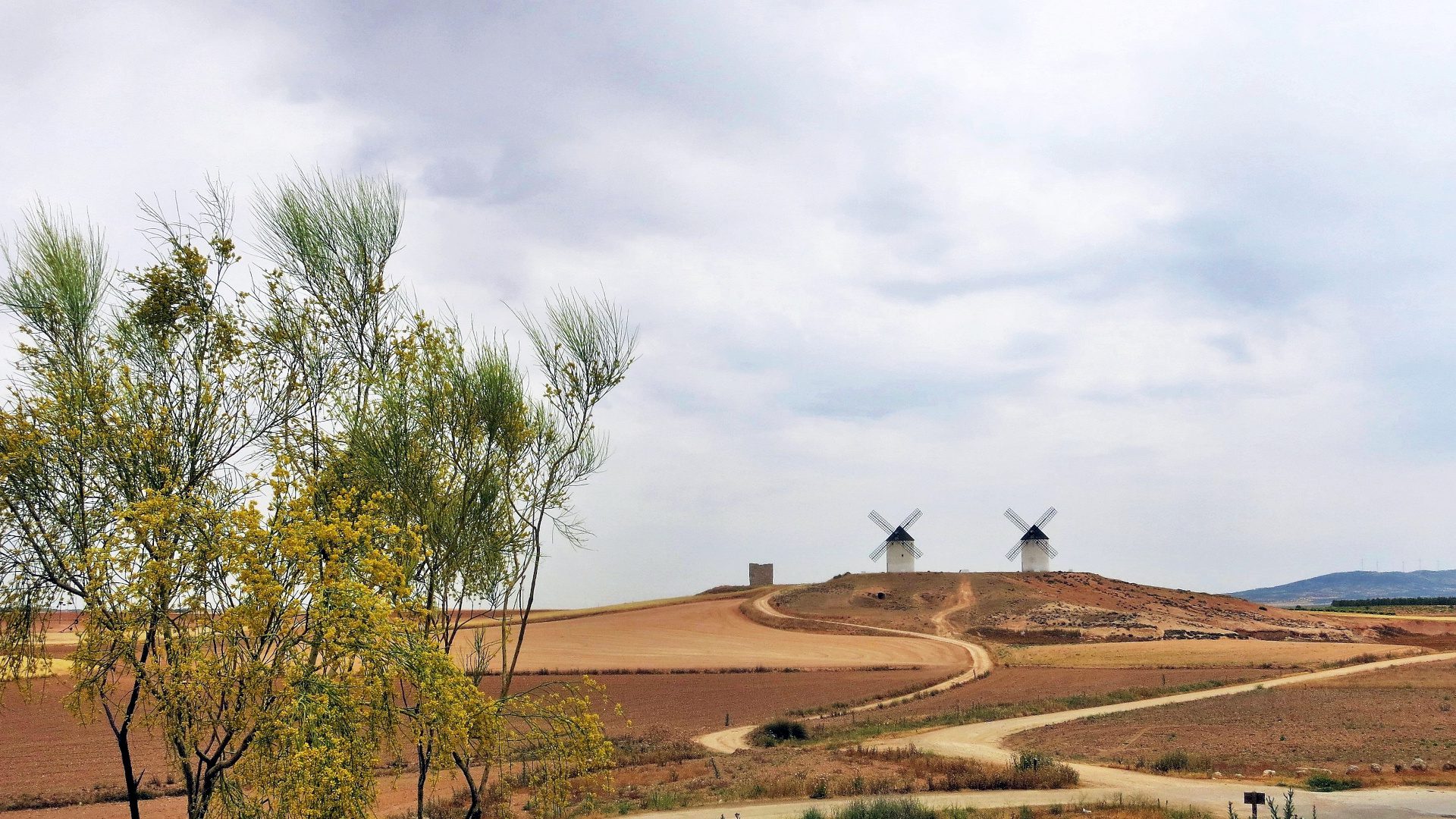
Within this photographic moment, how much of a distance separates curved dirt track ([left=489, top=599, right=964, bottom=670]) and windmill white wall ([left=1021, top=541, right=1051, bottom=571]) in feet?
155

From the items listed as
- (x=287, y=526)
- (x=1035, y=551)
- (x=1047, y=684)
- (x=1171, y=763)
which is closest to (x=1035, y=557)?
(x=1035, y=551)

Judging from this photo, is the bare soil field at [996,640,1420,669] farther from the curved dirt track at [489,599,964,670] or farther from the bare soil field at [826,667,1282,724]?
the curved dirt track at [489,599,964,670]

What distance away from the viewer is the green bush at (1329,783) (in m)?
22.9

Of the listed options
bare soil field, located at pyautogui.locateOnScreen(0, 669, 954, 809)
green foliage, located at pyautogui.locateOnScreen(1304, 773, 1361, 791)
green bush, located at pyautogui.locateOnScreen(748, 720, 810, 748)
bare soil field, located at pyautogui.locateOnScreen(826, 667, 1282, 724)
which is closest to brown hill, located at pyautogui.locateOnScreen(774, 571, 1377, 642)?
bare soil field, located at pyautogui.locateOnScreen(826, 667, 1282, 724)

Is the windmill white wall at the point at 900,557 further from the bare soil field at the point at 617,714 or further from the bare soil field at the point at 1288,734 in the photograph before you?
the bare soil field at the point at 1288,734

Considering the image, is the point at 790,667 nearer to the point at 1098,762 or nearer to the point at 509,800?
the point at 1098,762

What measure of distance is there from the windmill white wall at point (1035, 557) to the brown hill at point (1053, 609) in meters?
4.63

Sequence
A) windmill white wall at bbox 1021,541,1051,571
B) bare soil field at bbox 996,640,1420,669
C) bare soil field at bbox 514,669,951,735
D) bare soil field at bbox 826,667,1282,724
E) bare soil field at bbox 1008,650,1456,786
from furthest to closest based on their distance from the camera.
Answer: windmill white wall at bbox 1021,541,1051,571
bare soil field at bbox 996,640,1420,669
bare soil field at bbox 826,667,1282,724
bare soil field at bbox 514,669,951,735
bare soil field at bbox 1008,650,1456,786

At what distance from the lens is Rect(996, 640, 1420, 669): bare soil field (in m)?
62.6

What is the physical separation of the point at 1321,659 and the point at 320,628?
68653 mm

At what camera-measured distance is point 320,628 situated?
38.5 ft

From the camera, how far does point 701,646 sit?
7888 cm

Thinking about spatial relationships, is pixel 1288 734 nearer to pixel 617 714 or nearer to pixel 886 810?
pixel 886 810

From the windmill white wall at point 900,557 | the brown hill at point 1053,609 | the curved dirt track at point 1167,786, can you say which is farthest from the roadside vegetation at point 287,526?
the windmill white wall at point 900,557
